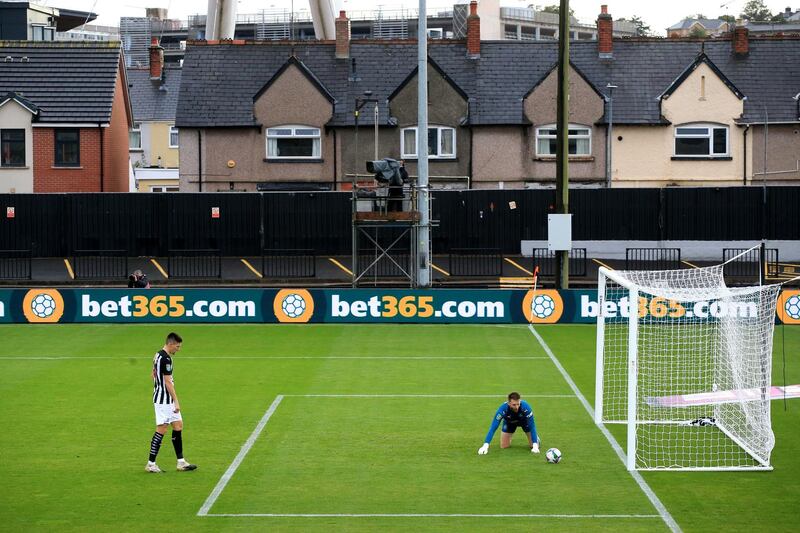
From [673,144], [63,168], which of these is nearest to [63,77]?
[63,168]

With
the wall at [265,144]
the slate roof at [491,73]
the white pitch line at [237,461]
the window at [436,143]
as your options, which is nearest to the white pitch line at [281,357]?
the white pitch line at [237,461]

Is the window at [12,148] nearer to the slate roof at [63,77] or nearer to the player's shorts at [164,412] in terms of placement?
the slate roof at [63,77]

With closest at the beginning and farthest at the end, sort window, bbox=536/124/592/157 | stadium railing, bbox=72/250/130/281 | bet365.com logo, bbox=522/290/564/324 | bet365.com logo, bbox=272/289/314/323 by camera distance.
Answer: bet365.com logo, bbox=522/290/564/324 → bet365.com logo, bbox=272/289/314/323 → stadium railing, bbox=72/250/130/281 → window, bbox=536/124/592/157

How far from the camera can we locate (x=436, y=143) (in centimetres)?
5712

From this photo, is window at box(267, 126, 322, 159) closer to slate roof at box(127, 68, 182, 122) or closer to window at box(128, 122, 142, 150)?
slate roof at box(127, 68, 182, 122)

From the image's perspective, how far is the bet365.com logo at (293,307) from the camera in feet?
117

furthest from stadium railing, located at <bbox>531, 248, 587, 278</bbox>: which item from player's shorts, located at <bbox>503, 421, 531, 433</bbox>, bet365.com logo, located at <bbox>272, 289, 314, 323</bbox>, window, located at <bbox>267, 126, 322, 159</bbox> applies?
player's shorts, located at <bbox>503, 421, 531, 433</bbox>

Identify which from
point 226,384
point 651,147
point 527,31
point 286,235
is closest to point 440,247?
point 286,235

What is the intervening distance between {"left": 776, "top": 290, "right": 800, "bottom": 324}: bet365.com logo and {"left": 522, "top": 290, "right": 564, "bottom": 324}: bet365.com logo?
6.30 metres

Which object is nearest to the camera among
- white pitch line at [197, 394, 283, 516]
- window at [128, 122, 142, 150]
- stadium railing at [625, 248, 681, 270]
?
white pitch line at [197, 394, 283, 516]

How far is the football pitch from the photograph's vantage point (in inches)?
606

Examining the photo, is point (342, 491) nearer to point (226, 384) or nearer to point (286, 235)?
point (226, 384)

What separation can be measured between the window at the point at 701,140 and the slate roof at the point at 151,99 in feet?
127

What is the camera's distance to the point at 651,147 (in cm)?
5756
